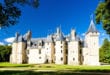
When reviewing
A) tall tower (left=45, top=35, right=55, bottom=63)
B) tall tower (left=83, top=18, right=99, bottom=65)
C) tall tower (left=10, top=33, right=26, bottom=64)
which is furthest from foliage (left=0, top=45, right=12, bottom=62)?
tall tower (left=83, top=18, right=99, bottom=65)

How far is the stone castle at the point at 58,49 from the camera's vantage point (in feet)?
248

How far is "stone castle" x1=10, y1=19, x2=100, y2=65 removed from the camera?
75588 millimetres

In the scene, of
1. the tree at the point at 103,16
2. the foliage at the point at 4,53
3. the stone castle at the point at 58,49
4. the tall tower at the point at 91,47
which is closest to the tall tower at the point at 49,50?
the stone castle at the point at 58,49

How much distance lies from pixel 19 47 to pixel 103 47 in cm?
3701

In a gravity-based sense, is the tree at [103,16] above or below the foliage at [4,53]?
above

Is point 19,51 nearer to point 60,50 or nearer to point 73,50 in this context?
point 60,50

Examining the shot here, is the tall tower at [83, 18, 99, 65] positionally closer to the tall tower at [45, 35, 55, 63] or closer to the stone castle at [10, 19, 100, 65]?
the stone castle at [10, 19, 100, 65]

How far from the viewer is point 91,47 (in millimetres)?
75125

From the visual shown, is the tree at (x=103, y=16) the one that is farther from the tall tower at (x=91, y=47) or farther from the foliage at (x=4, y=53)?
the foliage at (x=4, y=53)

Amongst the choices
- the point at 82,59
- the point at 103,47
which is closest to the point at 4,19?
the point at 82,59

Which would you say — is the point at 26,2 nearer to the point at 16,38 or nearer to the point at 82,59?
the point at 82,59

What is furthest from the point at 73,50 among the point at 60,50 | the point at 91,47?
the point at 91,47

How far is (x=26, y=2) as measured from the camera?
22.7m

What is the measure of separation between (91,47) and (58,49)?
1240cm
